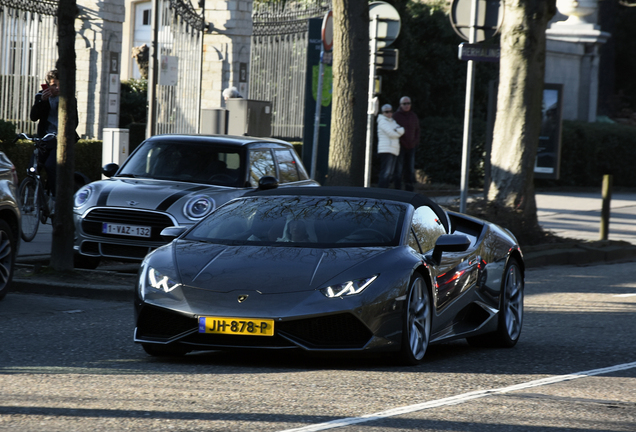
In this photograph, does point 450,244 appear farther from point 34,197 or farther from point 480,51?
point 34,197

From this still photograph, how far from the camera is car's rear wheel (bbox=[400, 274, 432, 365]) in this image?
23.0 ft

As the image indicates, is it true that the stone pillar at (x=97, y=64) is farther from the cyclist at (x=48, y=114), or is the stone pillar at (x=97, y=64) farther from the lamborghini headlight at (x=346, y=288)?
the lamborghini headlight at (x=346, y=288)

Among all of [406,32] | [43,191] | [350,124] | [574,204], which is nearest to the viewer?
[43,191]

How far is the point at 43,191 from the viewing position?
14.8m

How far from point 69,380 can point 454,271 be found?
2.86 metres

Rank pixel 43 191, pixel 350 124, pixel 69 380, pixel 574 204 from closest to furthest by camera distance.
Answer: pixel 69 380 < pixel 43 191 < pixel 350 124 < pixel 574 204

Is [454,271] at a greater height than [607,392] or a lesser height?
greater

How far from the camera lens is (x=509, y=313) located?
342 inches

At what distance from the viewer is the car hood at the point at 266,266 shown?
677 centimetres

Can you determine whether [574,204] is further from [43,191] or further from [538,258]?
[43,191]

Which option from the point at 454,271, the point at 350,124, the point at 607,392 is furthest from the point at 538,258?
the point at 607,392

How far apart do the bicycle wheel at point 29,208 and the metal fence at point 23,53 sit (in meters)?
5.39

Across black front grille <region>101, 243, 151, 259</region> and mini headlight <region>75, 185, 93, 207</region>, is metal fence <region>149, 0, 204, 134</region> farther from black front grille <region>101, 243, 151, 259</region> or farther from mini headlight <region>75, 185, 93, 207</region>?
black front grille <region>101, 243, 151, 259</region>

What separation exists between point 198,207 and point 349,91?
177 inches
